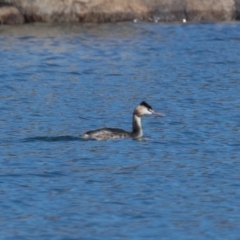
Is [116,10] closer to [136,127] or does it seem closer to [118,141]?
[136,127]

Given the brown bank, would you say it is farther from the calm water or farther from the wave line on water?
the wave line on water

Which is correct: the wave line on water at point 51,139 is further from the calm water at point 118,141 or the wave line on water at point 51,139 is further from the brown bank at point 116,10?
the brown bank at point 116,10

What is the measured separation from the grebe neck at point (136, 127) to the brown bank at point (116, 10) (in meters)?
15.6

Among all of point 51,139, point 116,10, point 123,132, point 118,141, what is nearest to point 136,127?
point 123,132

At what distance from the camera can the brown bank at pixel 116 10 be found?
3522 centimetres

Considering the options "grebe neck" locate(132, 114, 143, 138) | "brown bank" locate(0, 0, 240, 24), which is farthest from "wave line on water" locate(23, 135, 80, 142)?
"brown bank" locate(0, 0, 240, 24)

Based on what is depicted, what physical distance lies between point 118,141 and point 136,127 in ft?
2.10

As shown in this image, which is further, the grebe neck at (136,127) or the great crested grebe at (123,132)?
the grebe neck at (136,127)

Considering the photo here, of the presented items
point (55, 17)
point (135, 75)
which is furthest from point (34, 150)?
point (55, 17)

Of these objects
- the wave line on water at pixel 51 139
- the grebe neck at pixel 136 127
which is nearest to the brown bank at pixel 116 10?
the grebe neck at pixel 136 127

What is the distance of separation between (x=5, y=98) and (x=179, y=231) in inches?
416

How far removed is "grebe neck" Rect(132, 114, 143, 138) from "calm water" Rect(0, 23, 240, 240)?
7.5 inches

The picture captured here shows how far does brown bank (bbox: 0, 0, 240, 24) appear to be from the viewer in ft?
116

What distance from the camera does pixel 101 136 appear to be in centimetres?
1889
